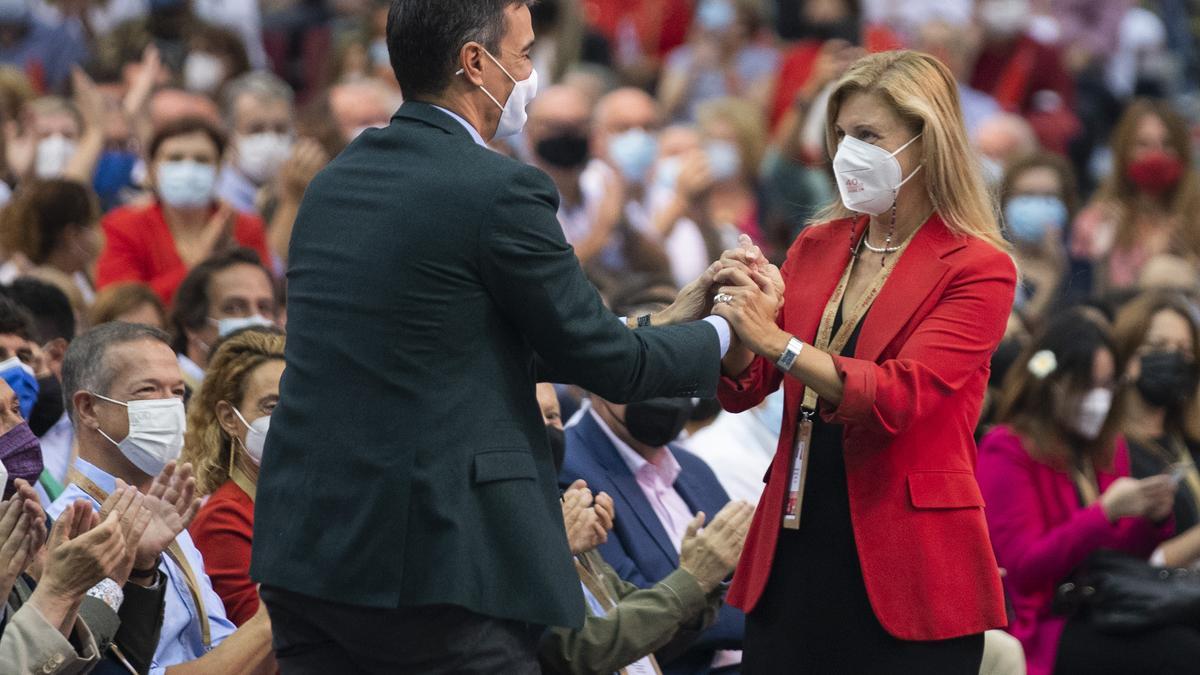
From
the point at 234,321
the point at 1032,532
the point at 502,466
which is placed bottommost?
the point at 1032,532

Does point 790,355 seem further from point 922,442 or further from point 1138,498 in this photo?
point 1138,498

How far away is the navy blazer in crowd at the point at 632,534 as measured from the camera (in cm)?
499

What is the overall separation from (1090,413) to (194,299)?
309 centimetres

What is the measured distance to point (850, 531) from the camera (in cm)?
386

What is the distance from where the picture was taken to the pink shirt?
17.2 ft

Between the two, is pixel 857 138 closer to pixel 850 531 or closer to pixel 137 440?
pixel 850 531

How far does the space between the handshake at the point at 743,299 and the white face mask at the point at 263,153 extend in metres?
5.49

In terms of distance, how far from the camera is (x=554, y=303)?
3.27m

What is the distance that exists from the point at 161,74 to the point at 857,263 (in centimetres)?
716

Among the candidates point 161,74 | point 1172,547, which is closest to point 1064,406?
point 1172,547

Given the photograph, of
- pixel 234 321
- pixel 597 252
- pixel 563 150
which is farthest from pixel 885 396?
pixel 563 150

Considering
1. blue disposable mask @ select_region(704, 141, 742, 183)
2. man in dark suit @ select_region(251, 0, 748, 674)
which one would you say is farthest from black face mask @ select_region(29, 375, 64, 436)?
blue disposable mask @ select_region(704, 141, 742, 183)

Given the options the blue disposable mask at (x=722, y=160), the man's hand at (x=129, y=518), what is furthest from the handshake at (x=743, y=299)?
the blue disposable mask at (x=722, y=160)

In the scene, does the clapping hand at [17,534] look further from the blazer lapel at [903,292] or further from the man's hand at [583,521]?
the blazer lapel at [903,292]
